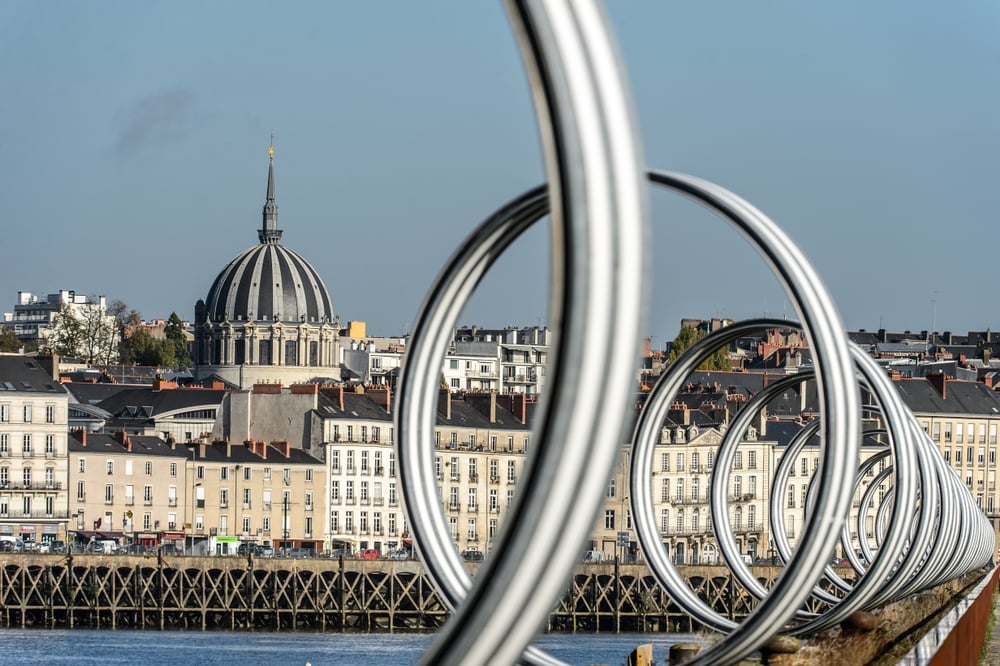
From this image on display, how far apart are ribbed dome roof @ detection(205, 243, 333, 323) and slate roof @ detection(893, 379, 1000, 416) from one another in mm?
67136

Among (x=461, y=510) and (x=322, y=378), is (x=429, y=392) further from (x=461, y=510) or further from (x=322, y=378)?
(x=322, y=378)

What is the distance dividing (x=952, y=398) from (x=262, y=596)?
44.6 meters

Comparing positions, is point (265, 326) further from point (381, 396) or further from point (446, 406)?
point (446, 406)

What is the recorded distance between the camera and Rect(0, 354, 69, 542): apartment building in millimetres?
99125

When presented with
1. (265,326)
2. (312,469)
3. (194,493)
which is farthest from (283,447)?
(265,326)

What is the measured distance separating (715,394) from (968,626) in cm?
9993

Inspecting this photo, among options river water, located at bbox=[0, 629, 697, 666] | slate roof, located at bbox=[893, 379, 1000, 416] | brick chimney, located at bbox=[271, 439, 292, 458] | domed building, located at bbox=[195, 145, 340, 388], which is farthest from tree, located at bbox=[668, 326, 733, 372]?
river water, located at bbox=[0, 629, 697, 666]

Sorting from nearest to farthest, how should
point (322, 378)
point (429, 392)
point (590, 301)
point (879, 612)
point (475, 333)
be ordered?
1. point (590, 301)
2. point (429, 392)
3. point (879, 612)
4. point (322, 378)
5. point (475, 333)

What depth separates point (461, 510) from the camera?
106 meters

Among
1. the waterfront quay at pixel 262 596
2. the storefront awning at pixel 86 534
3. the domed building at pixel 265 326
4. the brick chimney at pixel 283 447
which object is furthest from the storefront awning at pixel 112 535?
the domed building at pixel 265 326

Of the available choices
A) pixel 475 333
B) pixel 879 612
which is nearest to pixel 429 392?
pixel 879 612

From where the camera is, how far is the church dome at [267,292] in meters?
173

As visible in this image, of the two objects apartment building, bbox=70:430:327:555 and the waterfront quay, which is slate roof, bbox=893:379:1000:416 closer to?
the waterfront quay

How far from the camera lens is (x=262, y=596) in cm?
9162
